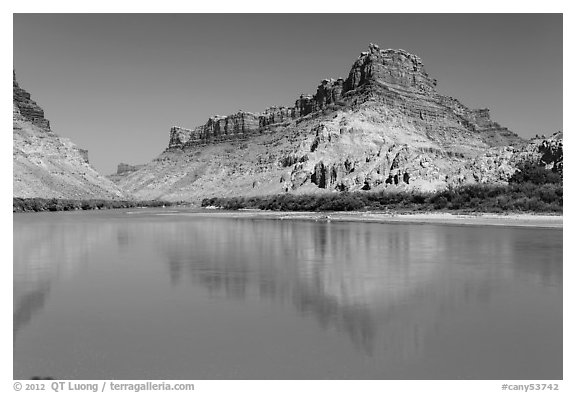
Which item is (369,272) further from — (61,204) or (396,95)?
(396,95)

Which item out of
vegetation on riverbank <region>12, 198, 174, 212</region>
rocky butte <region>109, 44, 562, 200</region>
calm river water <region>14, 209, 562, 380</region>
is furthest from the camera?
rocky butte <region>109, 44, 562, 200</region>

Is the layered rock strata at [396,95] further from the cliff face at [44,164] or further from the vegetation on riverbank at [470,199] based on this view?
the cliff face at [44,164]

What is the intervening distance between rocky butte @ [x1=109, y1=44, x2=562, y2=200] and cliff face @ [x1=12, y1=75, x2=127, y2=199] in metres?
24.2

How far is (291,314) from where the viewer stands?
36.8 feet

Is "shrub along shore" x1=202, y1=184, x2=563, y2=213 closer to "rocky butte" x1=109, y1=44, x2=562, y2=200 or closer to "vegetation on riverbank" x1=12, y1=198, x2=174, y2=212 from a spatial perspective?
"rocky butte" x1=109, y1=44, x2=562, y2=200

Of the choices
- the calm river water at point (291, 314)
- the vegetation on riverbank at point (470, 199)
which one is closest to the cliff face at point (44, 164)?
the vegetation on riverbank at point (470, 199)

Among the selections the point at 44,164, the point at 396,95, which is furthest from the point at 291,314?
the point at 396,95

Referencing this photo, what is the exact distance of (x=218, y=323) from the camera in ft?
34.6

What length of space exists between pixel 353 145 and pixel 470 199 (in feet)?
132

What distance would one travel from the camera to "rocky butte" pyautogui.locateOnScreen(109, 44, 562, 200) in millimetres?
65312

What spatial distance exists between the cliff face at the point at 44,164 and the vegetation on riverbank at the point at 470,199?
32.2 m

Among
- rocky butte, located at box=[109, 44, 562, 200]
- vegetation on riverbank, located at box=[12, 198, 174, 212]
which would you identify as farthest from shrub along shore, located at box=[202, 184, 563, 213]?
vegetation on riverbank, located at box=[12, 198, 174, 212]

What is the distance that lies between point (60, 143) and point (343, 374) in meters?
96.9

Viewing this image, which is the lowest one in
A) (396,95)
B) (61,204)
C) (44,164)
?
(61,204)
